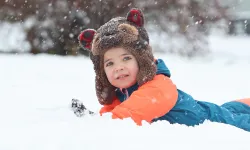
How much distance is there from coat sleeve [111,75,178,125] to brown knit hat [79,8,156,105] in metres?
0.14

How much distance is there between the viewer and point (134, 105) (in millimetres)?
2535

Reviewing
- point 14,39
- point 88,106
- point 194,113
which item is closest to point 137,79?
point 194,113

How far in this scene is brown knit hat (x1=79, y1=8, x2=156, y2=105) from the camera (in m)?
2.82

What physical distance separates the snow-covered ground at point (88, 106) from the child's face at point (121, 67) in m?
0.36

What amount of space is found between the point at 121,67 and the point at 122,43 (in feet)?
0.49

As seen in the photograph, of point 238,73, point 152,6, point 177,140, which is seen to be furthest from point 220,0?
point 177,140

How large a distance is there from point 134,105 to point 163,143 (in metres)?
0.63

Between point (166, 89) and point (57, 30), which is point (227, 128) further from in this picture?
point (57, 30)

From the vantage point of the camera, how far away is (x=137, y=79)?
9.36 ft

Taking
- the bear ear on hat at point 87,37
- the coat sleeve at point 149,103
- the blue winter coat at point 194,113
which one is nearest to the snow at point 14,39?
the bear ear on hat at point 87,37

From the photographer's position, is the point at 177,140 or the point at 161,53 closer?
the point at 177,140

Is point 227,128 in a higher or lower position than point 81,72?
higher

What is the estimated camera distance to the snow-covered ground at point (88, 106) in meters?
1.92

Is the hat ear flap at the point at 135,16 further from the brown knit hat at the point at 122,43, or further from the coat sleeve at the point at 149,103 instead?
the coat sleeve at the point at 149,103
